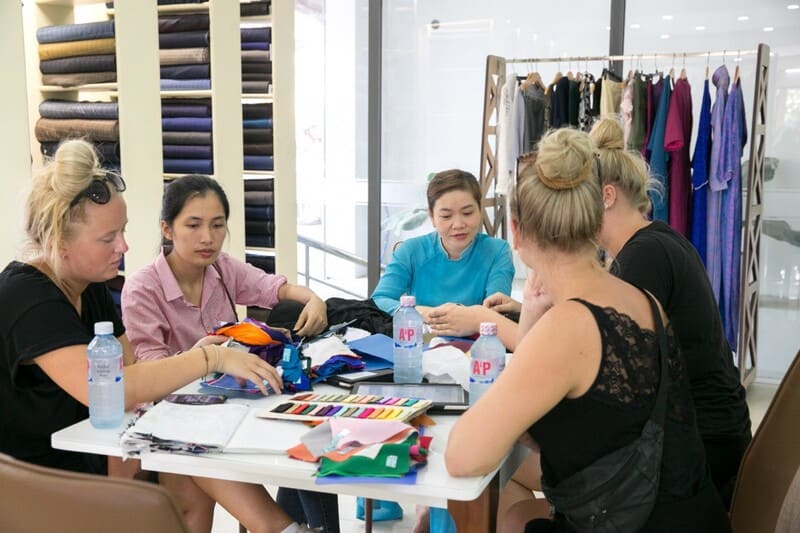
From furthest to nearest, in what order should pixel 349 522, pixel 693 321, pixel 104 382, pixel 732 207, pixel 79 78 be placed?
pixel 732 207
pixel 79 78
pixel 349 522
pixel 693 321
pixel 104 382

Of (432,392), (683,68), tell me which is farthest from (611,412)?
(683,68)

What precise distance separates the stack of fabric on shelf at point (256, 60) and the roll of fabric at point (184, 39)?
29 centimetres

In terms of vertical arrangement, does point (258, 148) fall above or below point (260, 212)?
above

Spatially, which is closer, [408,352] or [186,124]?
[408,352]

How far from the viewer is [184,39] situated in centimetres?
383

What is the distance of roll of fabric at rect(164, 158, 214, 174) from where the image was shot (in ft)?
12.7

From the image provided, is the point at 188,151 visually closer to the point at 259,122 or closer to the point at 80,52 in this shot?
the point at 259,122

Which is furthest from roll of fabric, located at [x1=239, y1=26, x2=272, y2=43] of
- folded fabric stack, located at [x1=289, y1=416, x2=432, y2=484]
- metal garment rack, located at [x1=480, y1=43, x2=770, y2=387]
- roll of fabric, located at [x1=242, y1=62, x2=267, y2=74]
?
folded fabric stack, located at [x1=289, y1=416, x2=432, y2=484]

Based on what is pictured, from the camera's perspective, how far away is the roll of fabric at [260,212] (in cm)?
416

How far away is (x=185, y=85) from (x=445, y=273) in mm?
1767

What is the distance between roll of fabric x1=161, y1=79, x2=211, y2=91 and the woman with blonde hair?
6.62 ft

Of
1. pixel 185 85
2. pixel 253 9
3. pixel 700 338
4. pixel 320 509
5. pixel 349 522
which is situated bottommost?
pixel 349 522

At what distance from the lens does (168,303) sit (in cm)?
236

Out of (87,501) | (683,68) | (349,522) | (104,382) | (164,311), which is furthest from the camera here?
(683,68)
